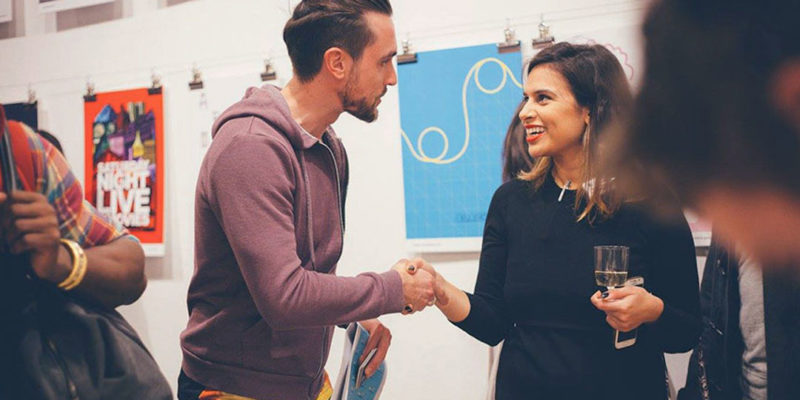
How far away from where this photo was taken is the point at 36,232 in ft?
2.63

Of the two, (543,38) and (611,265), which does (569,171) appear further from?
(543,38)

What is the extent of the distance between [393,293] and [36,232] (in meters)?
0.76

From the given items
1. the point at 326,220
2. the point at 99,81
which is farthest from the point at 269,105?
the point at 99,81

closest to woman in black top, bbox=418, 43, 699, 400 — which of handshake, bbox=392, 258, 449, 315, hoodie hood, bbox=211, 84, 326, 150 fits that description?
handshake, bbox=392, 258, 449, 315

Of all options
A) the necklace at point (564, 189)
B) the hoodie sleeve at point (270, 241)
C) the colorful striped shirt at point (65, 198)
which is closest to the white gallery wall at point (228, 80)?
the necklace at point (564, 189)

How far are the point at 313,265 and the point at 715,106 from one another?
111cm

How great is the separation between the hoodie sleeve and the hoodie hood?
9cm

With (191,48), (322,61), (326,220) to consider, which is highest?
(191,48)

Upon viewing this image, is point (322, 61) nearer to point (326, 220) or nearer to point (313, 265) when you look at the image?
point (326, 220)

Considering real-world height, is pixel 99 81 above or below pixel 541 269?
above

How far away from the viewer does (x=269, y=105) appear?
1466 mm

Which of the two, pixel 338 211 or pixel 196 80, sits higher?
pixel 196 80

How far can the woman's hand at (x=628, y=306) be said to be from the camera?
1511 mm

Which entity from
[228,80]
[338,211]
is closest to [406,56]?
[228,80]
